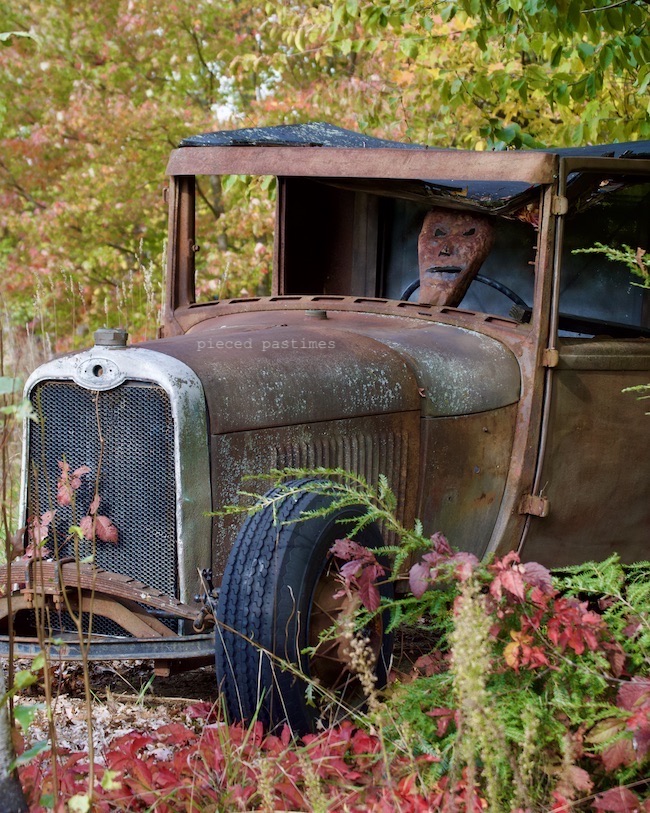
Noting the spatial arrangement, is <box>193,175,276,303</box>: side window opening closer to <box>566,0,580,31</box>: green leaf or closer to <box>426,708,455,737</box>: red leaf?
<box>566,0,580,31</box>: green leaf

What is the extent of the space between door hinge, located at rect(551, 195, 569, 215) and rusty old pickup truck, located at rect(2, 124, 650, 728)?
0.01 metres

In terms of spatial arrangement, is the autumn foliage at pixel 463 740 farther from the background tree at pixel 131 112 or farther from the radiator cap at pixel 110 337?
the background tree at pixel 131 112

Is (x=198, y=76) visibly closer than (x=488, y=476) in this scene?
No

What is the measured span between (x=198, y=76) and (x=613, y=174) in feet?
30.8

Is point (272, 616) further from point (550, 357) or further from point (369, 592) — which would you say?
point (550, 357)

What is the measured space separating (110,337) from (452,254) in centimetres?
170

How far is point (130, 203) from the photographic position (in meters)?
Result: 11.0

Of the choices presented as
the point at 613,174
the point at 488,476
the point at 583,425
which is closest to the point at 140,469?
the point at 488,476

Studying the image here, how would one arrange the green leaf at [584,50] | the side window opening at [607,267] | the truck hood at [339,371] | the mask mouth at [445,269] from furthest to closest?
the green leaf at [584,50]
the side window opening at [607,267]
the mask mouth at [445,269]
the truck hood at [339,371]

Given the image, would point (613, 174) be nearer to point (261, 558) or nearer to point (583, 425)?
point (583, 425)

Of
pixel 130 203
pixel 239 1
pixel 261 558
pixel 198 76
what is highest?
pixel 239 1

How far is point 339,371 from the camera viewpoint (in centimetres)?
329

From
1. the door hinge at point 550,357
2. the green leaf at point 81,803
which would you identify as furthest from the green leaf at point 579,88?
the green leaf at point 81,803

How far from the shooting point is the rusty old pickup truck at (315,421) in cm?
271
